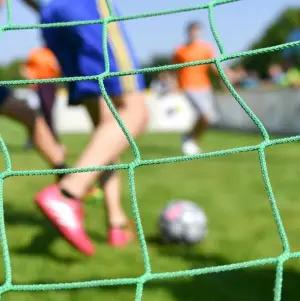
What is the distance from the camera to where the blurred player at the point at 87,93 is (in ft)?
7.14

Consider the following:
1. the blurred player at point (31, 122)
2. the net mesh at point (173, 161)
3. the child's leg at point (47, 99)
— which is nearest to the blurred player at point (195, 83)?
the child's leg at point (47, 99)

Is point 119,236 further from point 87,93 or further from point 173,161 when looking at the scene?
point 173,161

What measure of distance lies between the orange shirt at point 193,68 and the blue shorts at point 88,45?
464cm

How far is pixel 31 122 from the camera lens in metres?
2.80

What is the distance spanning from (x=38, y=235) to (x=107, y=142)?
692 millimetres

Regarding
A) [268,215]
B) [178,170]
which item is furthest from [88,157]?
[178,170]

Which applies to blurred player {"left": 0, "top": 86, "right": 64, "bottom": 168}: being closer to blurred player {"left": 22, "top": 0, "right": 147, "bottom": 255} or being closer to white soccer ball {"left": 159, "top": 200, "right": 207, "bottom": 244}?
blurred player {"left": 22, "top": 0, "right": 147, "bottom": 255}

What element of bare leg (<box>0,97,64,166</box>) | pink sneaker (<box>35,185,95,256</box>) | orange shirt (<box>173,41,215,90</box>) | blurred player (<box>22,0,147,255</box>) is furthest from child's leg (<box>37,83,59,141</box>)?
orange shirt (<box>173,41,215,90</box>)

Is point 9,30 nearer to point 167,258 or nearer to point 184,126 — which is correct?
point 167,258

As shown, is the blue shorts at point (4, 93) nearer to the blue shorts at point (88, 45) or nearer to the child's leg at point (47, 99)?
the blue shorts at point (88, 45)

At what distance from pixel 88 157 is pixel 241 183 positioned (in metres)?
2.33

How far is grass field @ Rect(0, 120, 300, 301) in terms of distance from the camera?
1.95 m

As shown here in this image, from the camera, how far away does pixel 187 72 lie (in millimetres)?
7055

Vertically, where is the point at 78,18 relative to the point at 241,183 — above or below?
below
